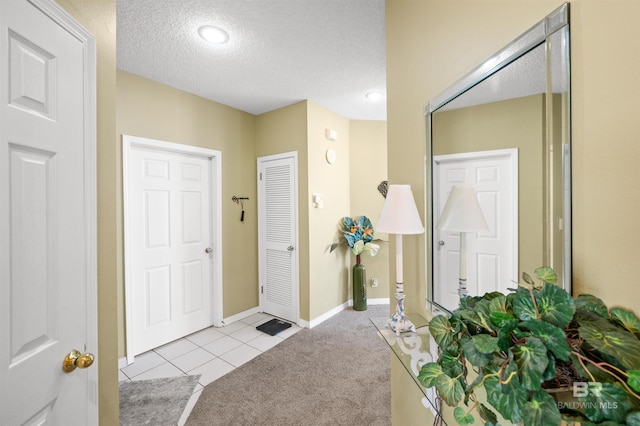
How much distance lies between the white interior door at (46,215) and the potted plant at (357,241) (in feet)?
9.15

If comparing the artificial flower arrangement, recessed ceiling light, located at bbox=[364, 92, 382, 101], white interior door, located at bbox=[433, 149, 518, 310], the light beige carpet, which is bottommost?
the light beige carpet

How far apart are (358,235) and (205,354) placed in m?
2.21

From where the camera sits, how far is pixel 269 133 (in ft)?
11.4

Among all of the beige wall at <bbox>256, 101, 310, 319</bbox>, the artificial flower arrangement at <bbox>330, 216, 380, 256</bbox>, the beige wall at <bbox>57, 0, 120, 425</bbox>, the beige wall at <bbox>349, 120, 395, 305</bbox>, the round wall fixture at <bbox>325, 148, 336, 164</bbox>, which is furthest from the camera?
the beige wall at <bbox>349, 120, 395, 305</bbox>

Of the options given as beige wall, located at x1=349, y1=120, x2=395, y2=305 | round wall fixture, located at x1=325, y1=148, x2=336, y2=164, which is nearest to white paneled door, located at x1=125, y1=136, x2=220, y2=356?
round wall fixture, located at x1=325, y1=148, x2=336, y2=164

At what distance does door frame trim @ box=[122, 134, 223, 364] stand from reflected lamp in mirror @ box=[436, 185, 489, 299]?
8.76ft

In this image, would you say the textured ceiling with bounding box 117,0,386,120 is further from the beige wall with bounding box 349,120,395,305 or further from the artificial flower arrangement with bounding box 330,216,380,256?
the artificial flower arrangement with bounding box 330,216,380,256

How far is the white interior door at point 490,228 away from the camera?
2.47ft

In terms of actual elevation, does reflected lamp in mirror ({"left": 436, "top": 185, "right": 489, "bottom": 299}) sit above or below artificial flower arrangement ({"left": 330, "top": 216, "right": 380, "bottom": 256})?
above

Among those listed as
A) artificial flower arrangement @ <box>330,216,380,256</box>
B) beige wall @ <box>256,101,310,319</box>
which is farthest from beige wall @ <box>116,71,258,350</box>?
artificial flower arrangement @ <box>330,216,380,256</box>

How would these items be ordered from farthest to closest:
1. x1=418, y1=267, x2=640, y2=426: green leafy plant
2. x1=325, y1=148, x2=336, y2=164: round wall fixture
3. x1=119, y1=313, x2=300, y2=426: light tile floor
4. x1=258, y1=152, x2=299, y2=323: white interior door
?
x1=325, y1=148, x2=336, y2=164: round wall fixture, x1=258, y1=152, x2=299, y2=323: white interior door, x1=119, y1=313, x2=300, y2=426: light tile floor, x1=418, y1=267, x2=640, y2=426: green leafy plant

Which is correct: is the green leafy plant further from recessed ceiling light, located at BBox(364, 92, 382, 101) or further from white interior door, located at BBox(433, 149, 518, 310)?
recessed ceiling light, located at BBox(364, 92, 382, 101)

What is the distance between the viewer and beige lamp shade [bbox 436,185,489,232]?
867 millimetres

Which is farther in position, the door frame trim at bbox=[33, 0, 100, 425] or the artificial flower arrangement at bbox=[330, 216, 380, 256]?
the artificial flower arrangement at bbox=[330, 216, 380, 256]
